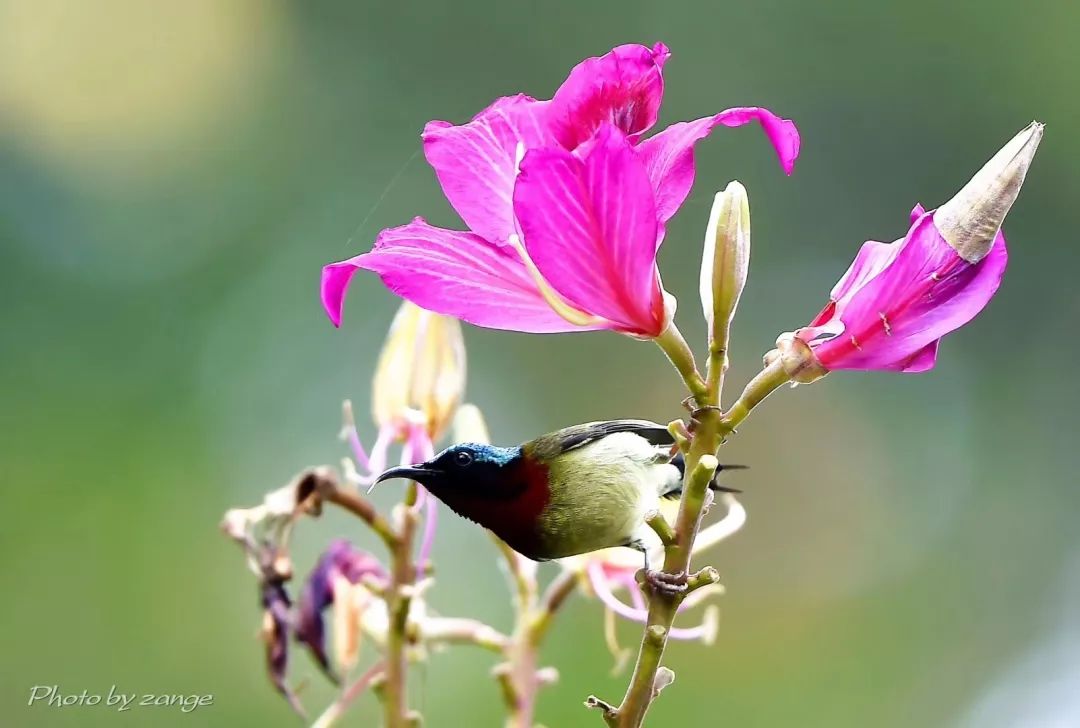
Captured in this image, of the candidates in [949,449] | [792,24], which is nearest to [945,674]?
[949,449]

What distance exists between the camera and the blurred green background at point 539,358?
2043 mm

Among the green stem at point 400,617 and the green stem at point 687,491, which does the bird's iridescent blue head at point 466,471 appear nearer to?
the green stem at point 687,491

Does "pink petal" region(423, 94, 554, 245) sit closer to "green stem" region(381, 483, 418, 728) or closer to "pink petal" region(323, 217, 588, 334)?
"pink petal" region(323, 217, 588, 334)

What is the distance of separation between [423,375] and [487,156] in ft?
0.68

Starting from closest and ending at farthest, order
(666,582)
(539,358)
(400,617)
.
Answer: (666,582) < (400,617) < (539,358)

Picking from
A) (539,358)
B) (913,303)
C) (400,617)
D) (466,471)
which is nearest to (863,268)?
(913,303)

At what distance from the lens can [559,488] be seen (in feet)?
0.96

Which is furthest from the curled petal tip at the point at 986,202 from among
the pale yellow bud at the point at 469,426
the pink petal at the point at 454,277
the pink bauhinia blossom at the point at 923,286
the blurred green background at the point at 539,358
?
the blurred green background at the point at 539,358

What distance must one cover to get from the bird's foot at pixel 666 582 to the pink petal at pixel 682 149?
0.10m

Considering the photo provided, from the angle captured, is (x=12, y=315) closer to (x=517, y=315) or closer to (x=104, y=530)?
(x=104, y=530)

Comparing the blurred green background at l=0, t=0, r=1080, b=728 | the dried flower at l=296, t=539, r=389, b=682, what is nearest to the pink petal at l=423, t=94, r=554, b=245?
the dried flower at l=296, t=539, r=389, b=682

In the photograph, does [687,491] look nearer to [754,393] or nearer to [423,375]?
[754,393]

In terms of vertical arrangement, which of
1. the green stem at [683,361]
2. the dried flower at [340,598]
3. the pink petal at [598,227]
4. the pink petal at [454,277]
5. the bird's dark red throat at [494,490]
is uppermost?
the pink petal at [598,227]

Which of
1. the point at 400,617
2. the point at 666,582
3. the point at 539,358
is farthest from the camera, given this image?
the point at 539,358
